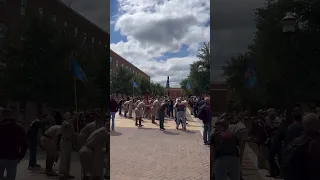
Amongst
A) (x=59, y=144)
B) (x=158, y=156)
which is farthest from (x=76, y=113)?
(x=158, y=156)

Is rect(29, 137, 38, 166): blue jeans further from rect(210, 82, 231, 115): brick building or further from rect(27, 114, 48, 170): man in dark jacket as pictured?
rect(210, 82, 231, 115): brick building

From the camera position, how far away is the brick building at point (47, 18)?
6023 mm

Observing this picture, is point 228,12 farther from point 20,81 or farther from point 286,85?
point 20,81

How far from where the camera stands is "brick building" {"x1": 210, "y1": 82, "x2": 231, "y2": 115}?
5914 mm

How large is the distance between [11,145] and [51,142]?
701 mm

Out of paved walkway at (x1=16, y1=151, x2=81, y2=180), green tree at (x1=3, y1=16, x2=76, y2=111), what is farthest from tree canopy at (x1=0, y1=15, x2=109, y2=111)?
paved walkway at (x1=16, y1=151, x2=81, y2=180)

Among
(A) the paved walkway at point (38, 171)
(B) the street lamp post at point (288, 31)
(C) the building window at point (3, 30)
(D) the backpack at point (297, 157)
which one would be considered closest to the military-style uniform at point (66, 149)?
(A) the paved walkway at point (38, 171)

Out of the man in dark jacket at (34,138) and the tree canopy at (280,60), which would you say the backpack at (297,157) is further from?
the man in dark jacket at (34,138)

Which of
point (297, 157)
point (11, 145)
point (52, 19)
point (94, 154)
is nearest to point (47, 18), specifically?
point (52, 19)

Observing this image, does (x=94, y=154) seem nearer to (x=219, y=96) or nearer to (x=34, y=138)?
(x=34, y=138)

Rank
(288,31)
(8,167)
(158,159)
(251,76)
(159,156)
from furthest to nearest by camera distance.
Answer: (159,156)
(158,159)
(251,76)
(8,167)
(288,31)

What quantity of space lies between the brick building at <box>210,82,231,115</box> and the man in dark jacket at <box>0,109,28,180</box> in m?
3.34

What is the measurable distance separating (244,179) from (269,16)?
2.88 m

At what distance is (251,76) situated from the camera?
19.8ft
